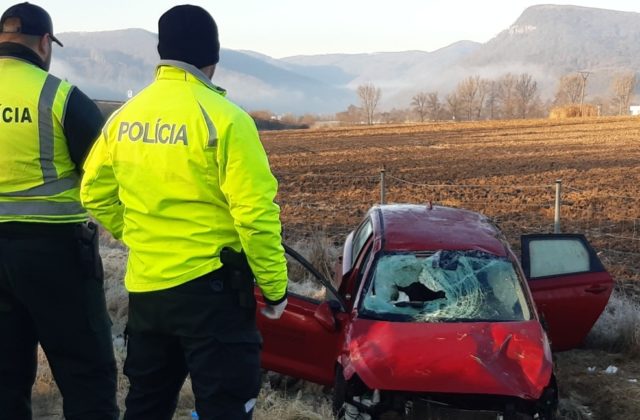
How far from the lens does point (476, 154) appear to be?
26828 millimetres

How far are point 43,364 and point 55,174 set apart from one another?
2.42m

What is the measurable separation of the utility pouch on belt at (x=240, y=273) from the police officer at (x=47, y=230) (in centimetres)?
77

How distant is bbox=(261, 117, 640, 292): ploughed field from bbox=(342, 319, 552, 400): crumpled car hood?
14.4 feet

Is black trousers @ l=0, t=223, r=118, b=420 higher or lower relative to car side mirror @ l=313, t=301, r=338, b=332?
higher

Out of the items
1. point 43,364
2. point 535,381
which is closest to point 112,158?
point 535,381

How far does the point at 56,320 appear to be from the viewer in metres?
2.82

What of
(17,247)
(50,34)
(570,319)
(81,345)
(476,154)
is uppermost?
(50,34)

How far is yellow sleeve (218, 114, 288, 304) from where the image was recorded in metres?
2.31

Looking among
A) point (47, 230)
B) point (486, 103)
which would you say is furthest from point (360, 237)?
point (486, 103)

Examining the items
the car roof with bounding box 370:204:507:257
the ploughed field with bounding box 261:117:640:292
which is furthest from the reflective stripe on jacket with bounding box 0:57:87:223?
the ploughed field with bounding box 261:117:640:292

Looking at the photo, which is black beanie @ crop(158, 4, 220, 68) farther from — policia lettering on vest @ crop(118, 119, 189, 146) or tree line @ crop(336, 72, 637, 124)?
tree line @ crop(336, 72, 637, 124)

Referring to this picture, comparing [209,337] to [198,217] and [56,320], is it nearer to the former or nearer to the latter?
[198,217]

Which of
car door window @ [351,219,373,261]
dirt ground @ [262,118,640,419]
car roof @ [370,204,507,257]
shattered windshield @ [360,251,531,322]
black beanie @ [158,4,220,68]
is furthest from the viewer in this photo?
dirt ground @ [262,118,640,419]

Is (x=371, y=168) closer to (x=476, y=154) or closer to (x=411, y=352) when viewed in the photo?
(x=476, y=154)
